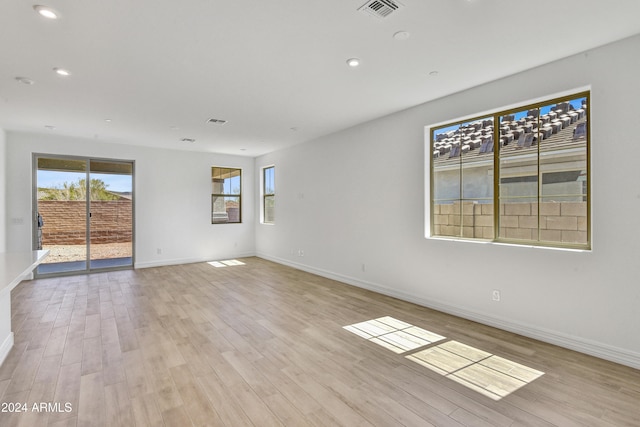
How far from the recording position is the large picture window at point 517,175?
2.92 m

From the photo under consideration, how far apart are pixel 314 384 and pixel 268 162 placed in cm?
612

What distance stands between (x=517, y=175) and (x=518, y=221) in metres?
0.49

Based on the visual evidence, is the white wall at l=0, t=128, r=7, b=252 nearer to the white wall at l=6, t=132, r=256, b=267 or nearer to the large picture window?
the white wall at l=6, t=132, r=256, b=267

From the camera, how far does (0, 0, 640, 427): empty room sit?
2121 mm

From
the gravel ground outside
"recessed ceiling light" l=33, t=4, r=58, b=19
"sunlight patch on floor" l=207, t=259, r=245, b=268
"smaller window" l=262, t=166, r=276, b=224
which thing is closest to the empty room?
"recessed ceiling light" l=33, t=4, r=58, b=19

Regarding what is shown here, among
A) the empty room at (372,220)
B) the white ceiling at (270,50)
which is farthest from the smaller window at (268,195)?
the white ceiling at (270,50)

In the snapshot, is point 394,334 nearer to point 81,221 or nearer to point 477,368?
point 477,368

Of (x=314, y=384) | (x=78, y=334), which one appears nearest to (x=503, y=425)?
(x=314, y=384)

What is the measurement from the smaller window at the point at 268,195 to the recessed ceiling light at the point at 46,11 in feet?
17.8

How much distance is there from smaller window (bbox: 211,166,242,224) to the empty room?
7.98 ft

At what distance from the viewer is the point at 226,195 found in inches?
313

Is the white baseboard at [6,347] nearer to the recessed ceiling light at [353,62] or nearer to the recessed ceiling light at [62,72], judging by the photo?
the recessed ceiling light at [62,72]

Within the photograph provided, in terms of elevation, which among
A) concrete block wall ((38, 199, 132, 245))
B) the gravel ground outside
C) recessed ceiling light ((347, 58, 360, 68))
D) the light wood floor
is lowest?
the light wood floor

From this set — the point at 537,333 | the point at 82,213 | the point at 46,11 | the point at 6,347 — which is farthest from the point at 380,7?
the point at 82,213
